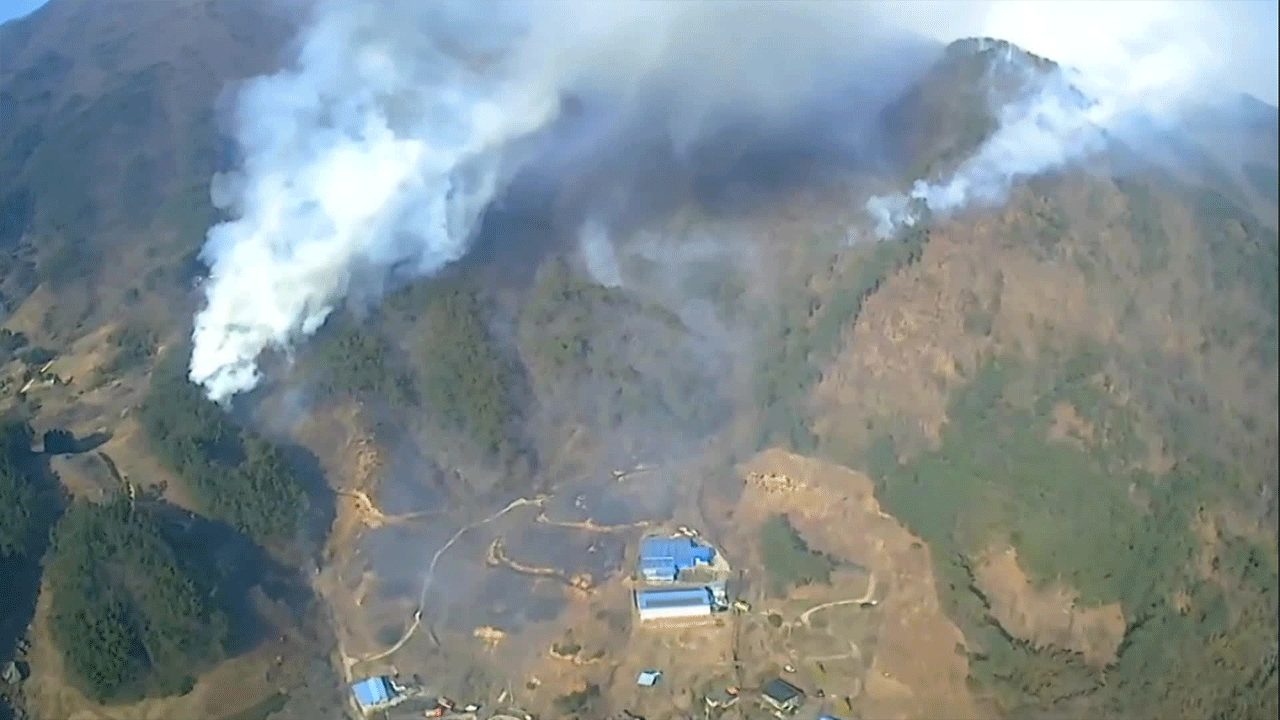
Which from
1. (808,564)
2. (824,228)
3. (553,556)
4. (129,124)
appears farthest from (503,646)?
(129,124)

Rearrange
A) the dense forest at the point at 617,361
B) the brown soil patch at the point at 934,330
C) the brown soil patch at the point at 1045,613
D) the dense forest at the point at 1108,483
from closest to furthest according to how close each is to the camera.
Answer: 1. the dense forest at the point at 1108,483
2. the brown soil patch at the point at 1045,613
3. the brown soil patch at the point at 934,330
4. the dense forest at the point at 617,361

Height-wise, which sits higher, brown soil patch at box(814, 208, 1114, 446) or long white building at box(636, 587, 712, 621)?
brown soil patch at box(814, 208, 1114, 446)

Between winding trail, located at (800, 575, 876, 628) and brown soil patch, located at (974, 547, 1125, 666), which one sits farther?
winding trail, located at (800, 575, 876, 628)

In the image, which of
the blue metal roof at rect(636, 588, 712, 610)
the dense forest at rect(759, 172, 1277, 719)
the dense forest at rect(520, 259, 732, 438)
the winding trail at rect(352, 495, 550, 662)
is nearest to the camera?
the dense forest at rect(759, 172, 1277, 719)

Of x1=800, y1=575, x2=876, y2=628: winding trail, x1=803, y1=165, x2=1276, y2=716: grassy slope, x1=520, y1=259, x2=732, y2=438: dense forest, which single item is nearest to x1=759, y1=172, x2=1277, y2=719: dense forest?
x1=803, y1=165, x2=1276, y2=716: grassy slope

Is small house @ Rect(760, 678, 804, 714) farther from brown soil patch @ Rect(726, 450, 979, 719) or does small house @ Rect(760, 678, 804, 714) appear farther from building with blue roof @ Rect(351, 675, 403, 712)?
building with blue roof @ Rect(351, 675, 403, 712)

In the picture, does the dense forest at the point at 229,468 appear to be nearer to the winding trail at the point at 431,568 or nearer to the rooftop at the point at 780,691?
the winding trail at the point at 431,568

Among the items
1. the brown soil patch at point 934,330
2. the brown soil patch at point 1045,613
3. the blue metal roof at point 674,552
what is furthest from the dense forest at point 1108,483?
the blue metal roof at point 674,552
